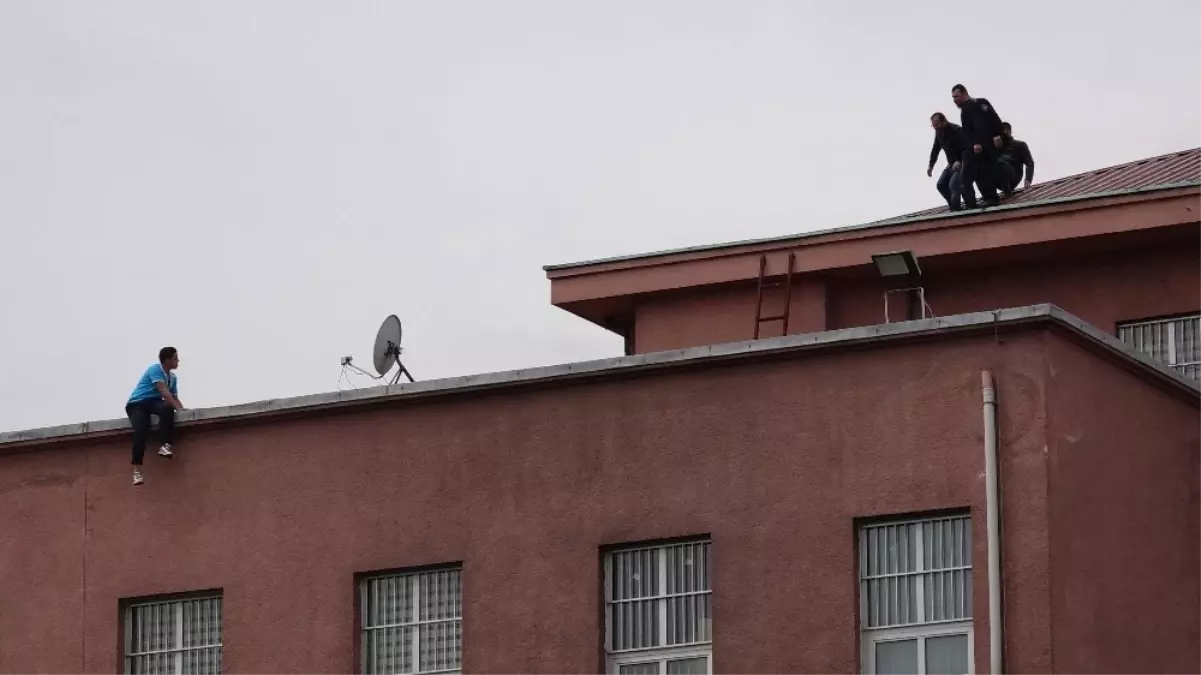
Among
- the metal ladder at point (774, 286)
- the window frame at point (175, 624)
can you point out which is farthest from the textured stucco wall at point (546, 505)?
the metal ladder at point (774, 286)

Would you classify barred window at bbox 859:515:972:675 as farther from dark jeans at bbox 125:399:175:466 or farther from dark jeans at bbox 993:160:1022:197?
dark jeans at bbox 993:160:1022:197

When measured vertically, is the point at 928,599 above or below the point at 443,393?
below

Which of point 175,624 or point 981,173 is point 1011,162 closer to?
point 981,173

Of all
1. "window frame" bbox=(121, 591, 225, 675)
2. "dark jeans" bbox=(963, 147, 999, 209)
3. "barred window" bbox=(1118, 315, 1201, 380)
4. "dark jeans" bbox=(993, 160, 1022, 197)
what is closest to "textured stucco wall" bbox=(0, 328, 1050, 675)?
"window frame" bbox=(121, 591, 225, 675)

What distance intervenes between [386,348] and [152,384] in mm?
3264

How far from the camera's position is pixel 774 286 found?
37.2 meters

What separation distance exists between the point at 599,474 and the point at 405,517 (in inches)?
85.7

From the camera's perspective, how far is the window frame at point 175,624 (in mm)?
32844

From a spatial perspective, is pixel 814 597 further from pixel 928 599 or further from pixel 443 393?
pixel 443 393

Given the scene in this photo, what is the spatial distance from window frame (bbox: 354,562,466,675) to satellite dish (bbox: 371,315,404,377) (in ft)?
13.2

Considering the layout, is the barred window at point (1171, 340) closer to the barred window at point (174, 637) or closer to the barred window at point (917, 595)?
the barred window at point (917, 595)

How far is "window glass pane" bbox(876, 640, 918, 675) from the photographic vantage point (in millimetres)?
29516

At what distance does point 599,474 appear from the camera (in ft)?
102

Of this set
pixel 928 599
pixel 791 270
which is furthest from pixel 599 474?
pixel 791 270
